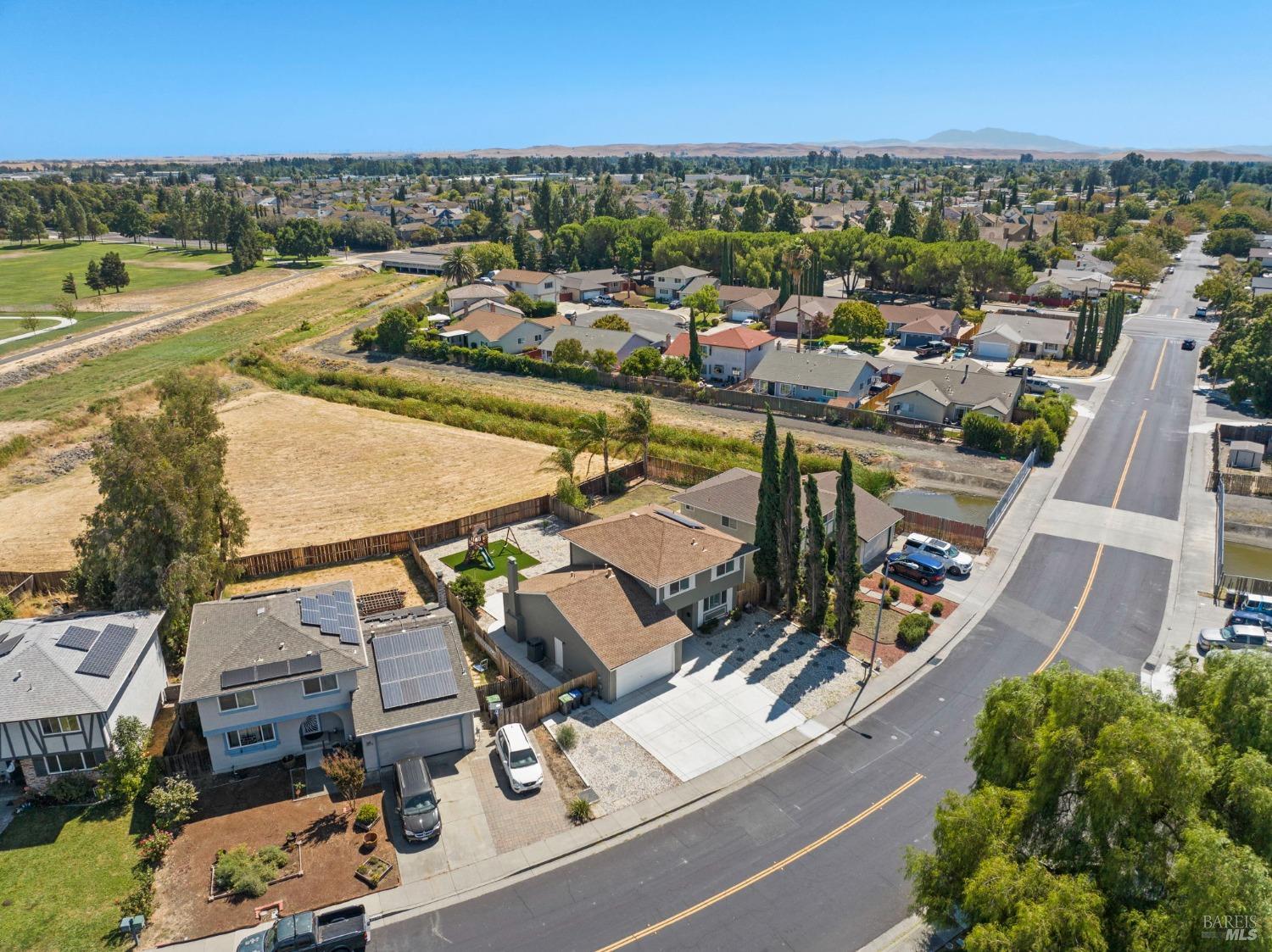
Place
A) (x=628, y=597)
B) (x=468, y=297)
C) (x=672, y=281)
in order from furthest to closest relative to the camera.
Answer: (x=672, y=281) → (x=468, y=297) → (x=628, y=597)

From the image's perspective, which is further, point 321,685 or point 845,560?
point 845,560

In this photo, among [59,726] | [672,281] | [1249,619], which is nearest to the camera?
[59,726]

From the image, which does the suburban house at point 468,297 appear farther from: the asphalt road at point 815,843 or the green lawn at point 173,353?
the asphalt road at point 815,843

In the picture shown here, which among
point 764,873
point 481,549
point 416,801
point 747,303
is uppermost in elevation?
point 747,303

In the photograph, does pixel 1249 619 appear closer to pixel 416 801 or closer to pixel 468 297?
pixel 416 801

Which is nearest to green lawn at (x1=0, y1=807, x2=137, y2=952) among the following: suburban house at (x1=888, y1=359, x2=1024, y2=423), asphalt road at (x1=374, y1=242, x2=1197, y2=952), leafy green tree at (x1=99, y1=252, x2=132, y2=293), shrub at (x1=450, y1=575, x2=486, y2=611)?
asphalt road at (x1=374, y1=242, x2=1197, y2=952)

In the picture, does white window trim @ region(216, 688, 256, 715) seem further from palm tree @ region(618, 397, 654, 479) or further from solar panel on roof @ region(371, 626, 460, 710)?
palm tree @ region(618, 397, 654, 479)

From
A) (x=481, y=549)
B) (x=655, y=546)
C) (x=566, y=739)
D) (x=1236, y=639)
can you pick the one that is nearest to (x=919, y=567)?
(x=1236, y=639)

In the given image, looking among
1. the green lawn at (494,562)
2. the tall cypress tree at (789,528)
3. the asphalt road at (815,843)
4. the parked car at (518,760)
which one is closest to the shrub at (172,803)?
the asphalt road at (815,843)
